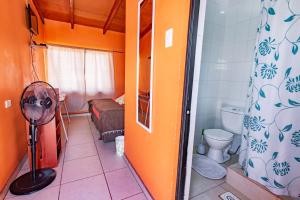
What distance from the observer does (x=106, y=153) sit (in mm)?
2375

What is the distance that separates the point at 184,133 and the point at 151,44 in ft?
2.81

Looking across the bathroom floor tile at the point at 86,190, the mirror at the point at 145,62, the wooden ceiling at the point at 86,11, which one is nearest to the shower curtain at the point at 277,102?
the mirror at the point at 145,62

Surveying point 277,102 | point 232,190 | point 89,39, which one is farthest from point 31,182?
point 89,39

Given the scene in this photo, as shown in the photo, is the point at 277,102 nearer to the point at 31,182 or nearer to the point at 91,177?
the point at 91,177

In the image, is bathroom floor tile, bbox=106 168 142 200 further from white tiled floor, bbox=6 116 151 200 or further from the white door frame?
the white door frame

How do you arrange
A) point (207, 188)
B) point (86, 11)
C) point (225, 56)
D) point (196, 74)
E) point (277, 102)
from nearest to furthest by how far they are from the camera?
point (196, 74), point (277, 102), point (207, 188), point (225, 56), point (86, 11)

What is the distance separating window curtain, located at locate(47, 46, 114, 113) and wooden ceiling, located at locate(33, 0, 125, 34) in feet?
2.53

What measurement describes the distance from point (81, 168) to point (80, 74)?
313 cm

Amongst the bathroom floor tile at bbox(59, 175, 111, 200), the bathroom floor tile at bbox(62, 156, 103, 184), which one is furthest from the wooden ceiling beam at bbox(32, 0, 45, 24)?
the bathroom floor tile at bbox(59, 175, 111, 200)

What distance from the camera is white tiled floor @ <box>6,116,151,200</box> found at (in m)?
1.53

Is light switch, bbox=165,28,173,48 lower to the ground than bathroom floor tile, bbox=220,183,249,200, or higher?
higher

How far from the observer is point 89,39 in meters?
4.49

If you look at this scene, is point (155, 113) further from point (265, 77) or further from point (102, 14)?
point (102, 14)

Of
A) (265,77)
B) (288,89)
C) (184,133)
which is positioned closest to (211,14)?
(265,77)
